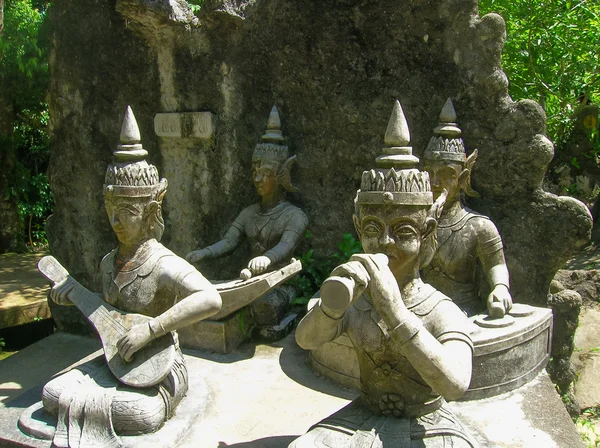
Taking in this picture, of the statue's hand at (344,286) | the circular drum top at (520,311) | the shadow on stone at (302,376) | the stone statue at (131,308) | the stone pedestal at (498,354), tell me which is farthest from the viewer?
the circular drum top at (520,311)

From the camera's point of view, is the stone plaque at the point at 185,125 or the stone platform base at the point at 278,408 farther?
the stone plaque at the point at 185,125

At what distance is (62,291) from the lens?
3.62 meters

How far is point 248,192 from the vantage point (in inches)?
229

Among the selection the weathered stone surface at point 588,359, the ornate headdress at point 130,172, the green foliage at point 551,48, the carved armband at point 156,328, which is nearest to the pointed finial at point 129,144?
the ornate headdress at point 130,172

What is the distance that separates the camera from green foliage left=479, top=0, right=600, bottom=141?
752 centimetres

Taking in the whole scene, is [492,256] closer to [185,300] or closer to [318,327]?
[318,327]

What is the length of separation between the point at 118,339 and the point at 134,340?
21cm

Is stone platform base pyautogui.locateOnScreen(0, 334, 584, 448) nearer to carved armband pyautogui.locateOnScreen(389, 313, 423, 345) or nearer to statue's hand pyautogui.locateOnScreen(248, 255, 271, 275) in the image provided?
statue's hand pyautogui.locateOnScreen(248, 255, 271, 275)

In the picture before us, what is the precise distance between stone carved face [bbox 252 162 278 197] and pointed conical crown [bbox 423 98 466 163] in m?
1.33

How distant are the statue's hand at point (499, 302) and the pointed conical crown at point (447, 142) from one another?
39.3 inches

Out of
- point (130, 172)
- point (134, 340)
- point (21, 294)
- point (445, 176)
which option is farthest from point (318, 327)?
point (21, 294)

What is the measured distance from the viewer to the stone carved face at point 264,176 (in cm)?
525

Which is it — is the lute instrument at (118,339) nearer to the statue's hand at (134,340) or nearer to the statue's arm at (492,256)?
the statue's hand at (134,340)

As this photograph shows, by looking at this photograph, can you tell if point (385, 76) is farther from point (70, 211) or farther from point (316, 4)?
point (70, 211)
